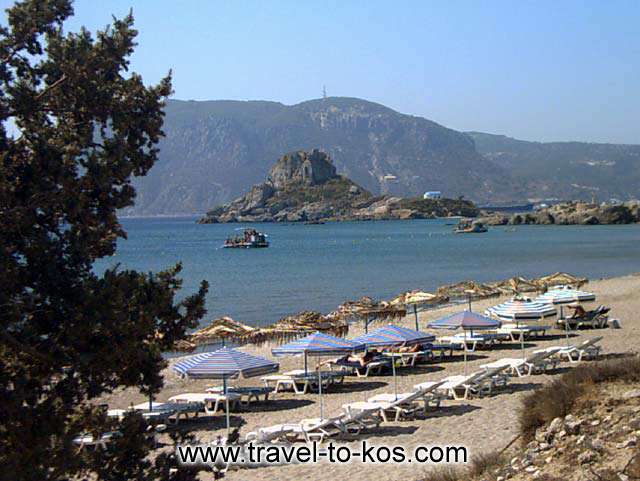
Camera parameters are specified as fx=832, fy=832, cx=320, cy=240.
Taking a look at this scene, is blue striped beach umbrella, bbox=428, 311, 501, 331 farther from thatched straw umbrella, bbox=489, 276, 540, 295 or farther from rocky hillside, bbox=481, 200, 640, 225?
rocky hillside, bbox=481, 200, 640, 225

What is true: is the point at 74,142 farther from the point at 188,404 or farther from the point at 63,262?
the point at 188,404

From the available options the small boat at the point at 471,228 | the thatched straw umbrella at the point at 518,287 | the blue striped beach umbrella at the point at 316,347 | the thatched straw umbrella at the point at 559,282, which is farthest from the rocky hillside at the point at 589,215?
the blue striped beach umbrella at the point at 316,347

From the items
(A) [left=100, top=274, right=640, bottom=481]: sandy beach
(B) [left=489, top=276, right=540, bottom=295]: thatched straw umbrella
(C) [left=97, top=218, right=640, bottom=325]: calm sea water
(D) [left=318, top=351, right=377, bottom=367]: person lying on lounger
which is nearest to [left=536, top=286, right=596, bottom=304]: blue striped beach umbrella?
(A) [left=100, top=274, right=640, bottom=481]: sandy beach

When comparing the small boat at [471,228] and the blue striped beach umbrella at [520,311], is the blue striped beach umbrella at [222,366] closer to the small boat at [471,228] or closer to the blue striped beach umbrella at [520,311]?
the blue striped beach umbrella at [520,311]

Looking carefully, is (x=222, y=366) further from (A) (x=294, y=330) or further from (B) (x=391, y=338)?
(A) (x=294, y=330)

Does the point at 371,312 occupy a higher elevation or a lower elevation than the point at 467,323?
lower

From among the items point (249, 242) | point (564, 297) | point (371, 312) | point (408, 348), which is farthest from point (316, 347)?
point (249, 242)

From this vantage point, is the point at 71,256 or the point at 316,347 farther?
the point at 316,347

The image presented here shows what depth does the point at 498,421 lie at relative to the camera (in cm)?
1267

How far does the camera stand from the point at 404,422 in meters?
13.3

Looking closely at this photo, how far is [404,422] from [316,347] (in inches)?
135

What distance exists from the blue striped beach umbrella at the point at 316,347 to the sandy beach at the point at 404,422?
866mm

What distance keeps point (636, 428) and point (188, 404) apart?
882 cm

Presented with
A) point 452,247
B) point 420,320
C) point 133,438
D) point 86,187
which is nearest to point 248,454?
point 133,438
